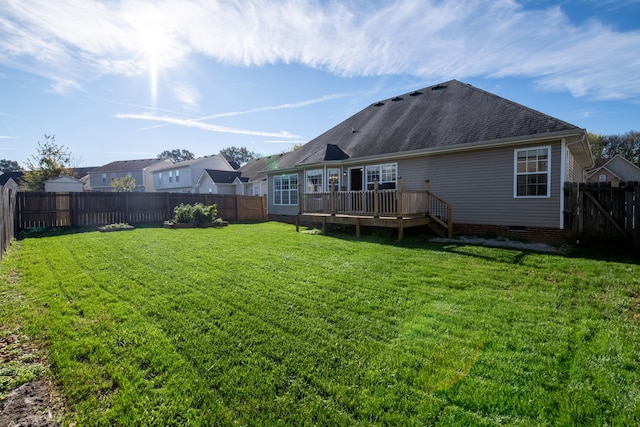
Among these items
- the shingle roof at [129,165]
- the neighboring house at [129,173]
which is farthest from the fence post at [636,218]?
the shingle roof at [129,165]

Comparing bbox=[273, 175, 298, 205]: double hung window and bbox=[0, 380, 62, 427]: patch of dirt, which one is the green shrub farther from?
bbox=[0, 380, 62, 427]: patch of dirt

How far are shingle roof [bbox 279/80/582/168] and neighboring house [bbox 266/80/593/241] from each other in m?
0.04

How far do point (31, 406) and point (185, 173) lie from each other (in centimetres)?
3772

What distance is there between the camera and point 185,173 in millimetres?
36906

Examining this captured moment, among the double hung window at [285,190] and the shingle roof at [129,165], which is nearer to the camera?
the double hung window at [285,190]

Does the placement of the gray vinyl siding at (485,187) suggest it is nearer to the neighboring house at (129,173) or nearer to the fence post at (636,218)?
the fence post at (636,218)

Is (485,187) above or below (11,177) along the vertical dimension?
below

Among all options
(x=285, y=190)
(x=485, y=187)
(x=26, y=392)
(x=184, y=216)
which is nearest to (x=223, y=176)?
(x=285, y=190)

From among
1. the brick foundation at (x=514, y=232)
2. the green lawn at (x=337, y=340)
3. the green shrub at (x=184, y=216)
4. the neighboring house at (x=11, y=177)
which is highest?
the neighboring house at (x=11, y=177)

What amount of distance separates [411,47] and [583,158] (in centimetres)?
865

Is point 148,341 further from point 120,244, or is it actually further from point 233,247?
point 120,244

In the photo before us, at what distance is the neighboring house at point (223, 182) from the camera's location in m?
29.7

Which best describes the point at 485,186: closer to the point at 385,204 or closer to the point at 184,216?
the point at 385,204

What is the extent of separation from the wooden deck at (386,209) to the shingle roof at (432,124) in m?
2.29
